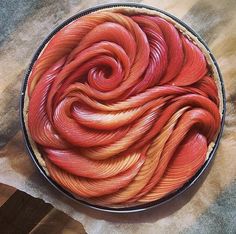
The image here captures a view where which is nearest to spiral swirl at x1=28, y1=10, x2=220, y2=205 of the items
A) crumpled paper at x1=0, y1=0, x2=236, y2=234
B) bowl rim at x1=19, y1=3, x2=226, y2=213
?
bowl rim at x1=19, y1=3, x2=226, y2=213

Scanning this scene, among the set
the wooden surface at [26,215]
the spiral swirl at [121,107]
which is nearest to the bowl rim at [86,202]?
the spiral swirl at [121,107]

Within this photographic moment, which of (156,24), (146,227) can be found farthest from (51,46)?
(146,227)

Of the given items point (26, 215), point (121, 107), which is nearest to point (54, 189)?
point (26, 215)

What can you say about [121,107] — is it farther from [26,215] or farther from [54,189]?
[26,215]

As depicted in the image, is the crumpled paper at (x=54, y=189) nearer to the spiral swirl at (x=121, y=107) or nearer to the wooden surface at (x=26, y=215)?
the wooden surface at (x=26, y=215)

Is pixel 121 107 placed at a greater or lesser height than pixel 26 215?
greater

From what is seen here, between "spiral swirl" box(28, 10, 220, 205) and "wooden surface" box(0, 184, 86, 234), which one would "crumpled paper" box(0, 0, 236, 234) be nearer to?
"wooden surface" box(0, 184, 86, 234)
